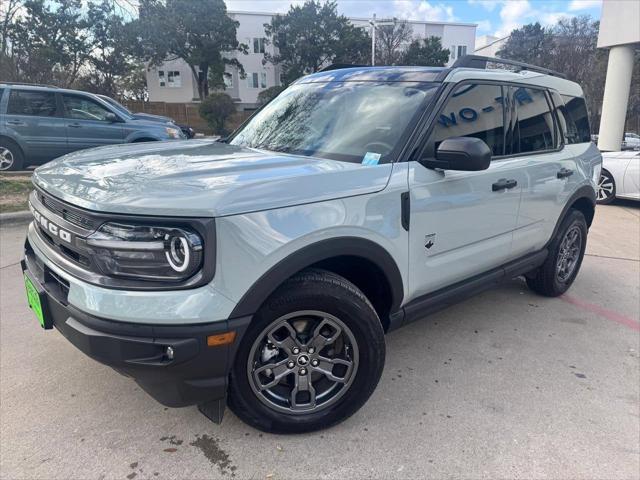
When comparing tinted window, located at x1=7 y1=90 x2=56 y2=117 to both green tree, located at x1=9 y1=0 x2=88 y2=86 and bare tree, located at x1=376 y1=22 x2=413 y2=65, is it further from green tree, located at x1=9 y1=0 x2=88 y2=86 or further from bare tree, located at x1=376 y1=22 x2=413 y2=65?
bare tree, located at x1=376 y1=22 x2=413 y2=65

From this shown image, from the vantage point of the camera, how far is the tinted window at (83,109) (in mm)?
9156

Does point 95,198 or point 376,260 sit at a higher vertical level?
point 95,198

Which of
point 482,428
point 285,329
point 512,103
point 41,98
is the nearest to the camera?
point 285,329

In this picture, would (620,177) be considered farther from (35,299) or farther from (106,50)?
(106,50)

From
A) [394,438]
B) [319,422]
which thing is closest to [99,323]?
[319,422]

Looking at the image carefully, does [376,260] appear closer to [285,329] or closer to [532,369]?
[285,329]

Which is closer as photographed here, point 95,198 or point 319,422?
point 95,198

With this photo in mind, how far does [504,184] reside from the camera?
3.23 meters

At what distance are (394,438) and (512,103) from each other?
Result: 246 centimetres

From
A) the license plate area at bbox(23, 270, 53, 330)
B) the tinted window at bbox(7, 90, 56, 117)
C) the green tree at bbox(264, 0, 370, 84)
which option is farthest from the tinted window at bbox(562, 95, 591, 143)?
the green tree at bbox(264, 0, 370, 84)

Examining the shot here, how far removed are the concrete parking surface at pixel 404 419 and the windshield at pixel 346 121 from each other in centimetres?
142

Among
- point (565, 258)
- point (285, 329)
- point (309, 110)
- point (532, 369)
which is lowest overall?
point (532, 369)

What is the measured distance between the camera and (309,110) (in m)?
3.23

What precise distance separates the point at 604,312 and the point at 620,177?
6027 mm
